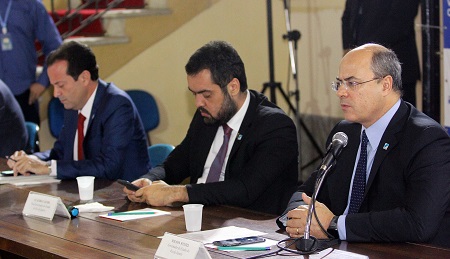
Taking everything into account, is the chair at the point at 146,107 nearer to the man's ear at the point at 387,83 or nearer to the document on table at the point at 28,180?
the document on table at the point at 28,180

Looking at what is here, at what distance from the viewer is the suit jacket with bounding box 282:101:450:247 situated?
2.73 metres

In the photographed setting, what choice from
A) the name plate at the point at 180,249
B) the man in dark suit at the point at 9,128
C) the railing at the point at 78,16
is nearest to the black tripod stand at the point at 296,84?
the railing at the point at 78,16

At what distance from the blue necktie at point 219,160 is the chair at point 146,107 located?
3.42 m

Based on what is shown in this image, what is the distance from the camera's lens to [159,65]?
7.64m

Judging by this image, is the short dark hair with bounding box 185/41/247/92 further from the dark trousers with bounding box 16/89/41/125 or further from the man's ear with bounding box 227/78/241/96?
the dark trousers with bounding box 16/89/41/125

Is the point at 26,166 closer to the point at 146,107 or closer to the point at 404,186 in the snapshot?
the point at 404,186

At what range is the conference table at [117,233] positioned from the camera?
2.65m

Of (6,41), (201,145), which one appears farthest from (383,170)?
(6,41)

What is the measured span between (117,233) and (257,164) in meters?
0.85

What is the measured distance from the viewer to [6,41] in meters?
6.48

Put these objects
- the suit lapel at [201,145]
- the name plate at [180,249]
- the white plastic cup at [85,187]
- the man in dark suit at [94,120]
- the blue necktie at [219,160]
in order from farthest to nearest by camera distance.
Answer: the man in dark suit at [94,120] → the suit lapel at [201,145] → the blue necktie at [219,160] → the white plastic cup at [85,187] → the name plate at [180,249]

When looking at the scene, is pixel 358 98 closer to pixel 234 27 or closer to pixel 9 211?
pixel 9 211

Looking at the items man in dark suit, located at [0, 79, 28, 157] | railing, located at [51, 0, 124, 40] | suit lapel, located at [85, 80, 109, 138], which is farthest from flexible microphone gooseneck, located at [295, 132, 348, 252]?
→ railing, located at [51, 0, 124, 40]

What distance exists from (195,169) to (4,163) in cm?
132
